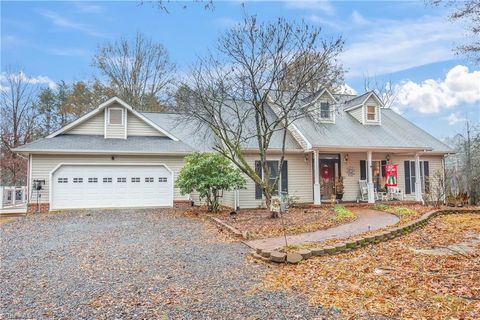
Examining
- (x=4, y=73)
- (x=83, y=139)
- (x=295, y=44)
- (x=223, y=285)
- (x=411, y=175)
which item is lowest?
(x=223, y=285)

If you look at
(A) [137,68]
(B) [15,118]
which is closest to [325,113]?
(A) [137,68]

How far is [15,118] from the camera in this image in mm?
25375

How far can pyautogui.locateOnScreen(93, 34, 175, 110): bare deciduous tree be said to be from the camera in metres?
27.3

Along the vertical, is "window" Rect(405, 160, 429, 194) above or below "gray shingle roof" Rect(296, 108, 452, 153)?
below

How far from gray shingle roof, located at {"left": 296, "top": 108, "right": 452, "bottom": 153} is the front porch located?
1.62ft

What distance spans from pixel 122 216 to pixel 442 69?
16.8 metres

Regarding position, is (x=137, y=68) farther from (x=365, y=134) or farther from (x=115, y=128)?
(x=365, y=134)

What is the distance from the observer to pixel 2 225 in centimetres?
1096

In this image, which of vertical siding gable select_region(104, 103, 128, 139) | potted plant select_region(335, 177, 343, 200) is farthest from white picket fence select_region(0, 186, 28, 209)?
potted plant select_region(335, 177, 343, 200)

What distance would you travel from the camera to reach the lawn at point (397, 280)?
3.90 meters

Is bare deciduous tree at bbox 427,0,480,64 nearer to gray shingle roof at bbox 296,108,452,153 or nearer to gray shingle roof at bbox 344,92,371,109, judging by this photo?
gray shingle roof at bbox 296,108,452,153

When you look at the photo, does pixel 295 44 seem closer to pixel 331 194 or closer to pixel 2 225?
pixel 331 194

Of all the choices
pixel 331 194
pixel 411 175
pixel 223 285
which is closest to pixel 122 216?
pixel 223 285

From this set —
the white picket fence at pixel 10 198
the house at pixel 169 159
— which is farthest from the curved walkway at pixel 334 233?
the white picket fence at pixel 10 198
